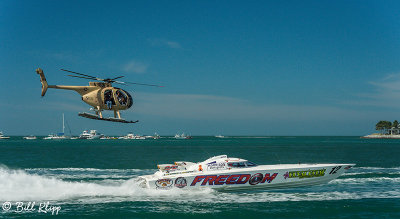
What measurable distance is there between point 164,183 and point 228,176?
3.41m

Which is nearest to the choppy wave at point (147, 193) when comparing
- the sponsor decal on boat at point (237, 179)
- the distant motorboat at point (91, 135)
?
the sponsor decal on boat at point (237, 179)

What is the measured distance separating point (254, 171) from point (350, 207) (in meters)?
4.94

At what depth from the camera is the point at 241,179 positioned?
19.0m

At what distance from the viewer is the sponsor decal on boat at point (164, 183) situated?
1861 cm

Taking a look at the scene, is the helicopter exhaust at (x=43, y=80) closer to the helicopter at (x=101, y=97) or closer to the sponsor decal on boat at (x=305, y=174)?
the helicopter at (x=101, y=97)

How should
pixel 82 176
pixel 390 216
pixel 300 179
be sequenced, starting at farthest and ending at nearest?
1. pixel 82 176
2. pixel 300 179
3. pixel 390 216

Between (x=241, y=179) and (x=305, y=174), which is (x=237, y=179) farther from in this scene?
(x=305, y=174)

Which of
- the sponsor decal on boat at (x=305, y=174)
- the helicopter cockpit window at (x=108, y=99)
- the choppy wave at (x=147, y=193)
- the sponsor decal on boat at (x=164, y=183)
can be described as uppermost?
the helicopter cockpit window at (x=108, y=99)

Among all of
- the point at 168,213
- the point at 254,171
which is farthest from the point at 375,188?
the point at 168,213

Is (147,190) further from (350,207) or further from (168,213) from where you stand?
(350,207)

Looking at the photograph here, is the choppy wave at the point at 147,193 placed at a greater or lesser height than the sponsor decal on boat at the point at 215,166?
lesser

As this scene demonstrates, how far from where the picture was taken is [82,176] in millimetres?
26766

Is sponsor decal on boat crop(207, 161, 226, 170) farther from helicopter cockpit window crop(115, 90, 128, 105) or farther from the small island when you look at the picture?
the small island

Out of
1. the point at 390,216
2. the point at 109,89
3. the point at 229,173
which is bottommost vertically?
the point at 390,216
